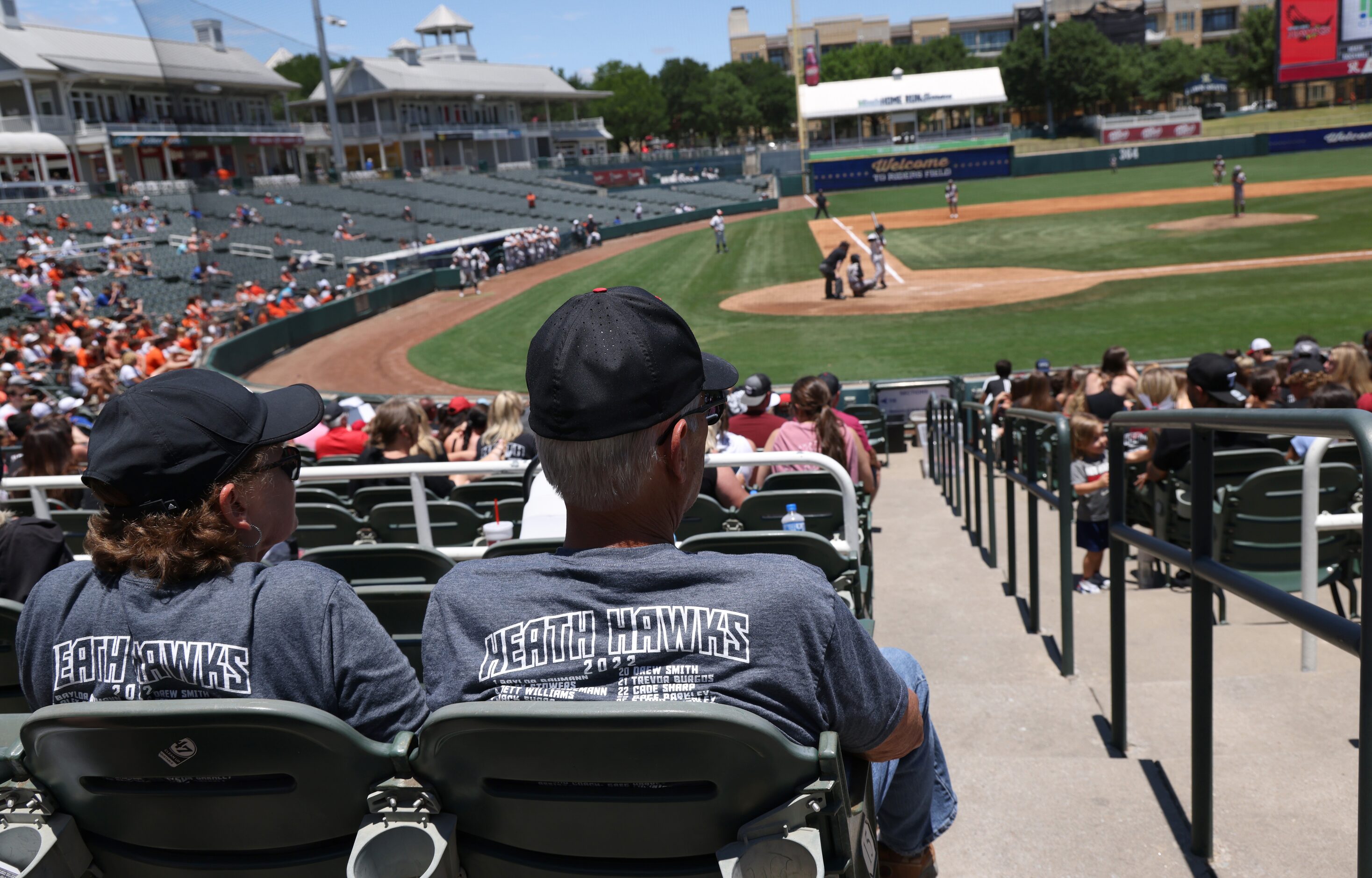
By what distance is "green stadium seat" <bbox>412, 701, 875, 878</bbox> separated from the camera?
1628 millimetres

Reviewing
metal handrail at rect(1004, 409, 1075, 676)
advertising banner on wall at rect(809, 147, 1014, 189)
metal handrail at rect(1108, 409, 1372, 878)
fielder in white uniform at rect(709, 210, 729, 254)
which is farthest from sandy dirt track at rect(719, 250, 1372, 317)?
advertising banner on wall at rect(809, 147, 1014, 189)

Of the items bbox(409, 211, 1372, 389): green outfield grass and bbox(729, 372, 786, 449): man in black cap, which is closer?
bbox(729, 372, 786, 449): man in black cap

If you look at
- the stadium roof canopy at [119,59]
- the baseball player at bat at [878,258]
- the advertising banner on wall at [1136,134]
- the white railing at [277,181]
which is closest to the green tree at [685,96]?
the advertising banner on wall at [1136,134]

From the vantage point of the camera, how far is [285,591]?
2.18 m

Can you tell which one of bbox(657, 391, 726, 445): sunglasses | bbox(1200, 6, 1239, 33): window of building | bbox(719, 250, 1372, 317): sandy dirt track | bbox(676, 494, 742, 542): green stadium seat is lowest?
bbox(719, 250, 1372, 317): sandy dirt track

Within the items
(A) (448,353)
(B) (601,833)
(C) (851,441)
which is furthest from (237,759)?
(A) (448,353)

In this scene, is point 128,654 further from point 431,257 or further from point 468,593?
point 431,257

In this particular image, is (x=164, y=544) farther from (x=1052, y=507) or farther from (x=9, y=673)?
(x=1052, y=507)

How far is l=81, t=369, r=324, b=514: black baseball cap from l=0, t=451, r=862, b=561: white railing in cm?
142

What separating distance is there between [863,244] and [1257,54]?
7704 cm

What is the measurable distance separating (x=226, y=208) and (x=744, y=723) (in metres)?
47.5

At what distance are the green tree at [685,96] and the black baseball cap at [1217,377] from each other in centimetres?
11077

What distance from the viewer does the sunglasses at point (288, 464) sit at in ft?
8.64

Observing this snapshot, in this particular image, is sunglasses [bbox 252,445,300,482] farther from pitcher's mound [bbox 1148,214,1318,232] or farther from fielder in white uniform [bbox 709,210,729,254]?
fielder in white uniform [bbox 709,210,729,254]
